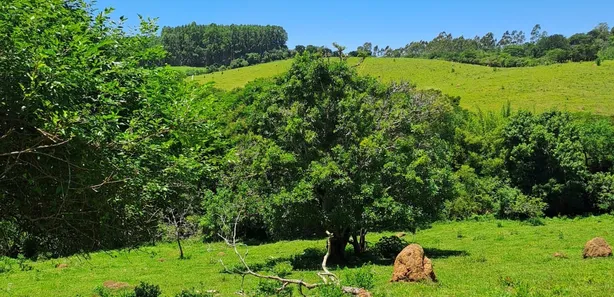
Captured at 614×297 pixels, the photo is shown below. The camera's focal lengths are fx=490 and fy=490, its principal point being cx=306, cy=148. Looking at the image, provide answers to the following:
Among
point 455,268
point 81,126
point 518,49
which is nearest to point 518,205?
point 455,268

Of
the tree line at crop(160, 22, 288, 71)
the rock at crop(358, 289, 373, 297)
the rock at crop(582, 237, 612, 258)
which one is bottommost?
the rock at crop(582, 237, 612, 258)

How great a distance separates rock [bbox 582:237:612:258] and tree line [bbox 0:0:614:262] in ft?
23.3

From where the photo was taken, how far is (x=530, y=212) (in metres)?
45.2

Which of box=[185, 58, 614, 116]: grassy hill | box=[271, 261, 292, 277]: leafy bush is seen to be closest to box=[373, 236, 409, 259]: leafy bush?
box=[271, 261, 292, 277]: leafy bush

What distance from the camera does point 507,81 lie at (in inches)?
3533

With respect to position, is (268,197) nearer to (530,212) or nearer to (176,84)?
(176,84)

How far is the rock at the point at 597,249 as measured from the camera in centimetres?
2245

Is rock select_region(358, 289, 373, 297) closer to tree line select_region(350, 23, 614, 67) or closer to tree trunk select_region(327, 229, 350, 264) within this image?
tree trunk select_region(327, 229, 350, 264)

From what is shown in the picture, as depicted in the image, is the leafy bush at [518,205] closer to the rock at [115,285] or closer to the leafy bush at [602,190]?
the leafy bush at [602,190]

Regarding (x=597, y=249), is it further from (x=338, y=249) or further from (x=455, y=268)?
(x=338, y=249)

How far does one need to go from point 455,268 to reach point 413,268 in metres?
4.94

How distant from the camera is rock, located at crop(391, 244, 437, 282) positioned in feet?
58.8

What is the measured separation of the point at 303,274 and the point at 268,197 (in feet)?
17.5

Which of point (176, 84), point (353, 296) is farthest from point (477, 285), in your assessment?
point (176, 84)
